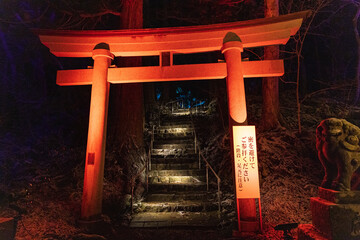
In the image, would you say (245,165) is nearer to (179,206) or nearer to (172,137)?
(179,206)

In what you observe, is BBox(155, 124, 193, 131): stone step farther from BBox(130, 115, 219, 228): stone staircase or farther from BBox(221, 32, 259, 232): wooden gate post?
BBox(221, 32, 259, 232): wooden gate post

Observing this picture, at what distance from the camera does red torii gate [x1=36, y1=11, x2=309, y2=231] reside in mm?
5246

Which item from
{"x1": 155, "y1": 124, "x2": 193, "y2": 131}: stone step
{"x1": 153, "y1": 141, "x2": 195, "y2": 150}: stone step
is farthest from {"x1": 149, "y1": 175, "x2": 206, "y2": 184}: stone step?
{"x1": 155, "y1": 124, "x2": 193, "y2": 131}: stone step

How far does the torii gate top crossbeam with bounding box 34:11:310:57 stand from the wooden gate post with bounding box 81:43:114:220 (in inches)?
17.8

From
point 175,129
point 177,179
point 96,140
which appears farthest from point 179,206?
point 175,129

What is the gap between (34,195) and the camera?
5.93 m

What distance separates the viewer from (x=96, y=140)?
17.7 feet

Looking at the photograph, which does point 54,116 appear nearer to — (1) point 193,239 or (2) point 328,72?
(1) point 193,239

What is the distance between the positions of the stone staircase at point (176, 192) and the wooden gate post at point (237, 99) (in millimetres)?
1131

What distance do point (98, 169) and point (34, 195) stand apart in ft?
7.53

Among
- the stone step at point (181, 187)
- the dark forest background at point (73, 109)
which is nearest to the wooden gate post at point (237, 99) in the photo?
the dark forest background at point (73, 109)

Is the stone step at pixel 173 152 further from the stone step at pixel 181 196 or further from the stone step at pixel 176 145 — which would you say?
the stone step at pixel 181 196

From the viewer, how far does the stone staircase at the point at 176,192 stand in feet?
19.0

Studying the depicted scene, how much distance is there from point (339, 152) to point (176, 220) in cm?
421
